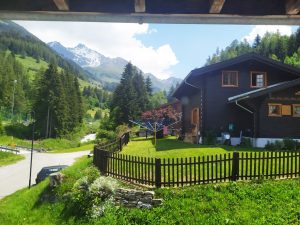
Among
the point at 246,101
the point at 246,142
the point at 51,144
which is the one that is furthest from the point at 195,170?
the point at 51,144

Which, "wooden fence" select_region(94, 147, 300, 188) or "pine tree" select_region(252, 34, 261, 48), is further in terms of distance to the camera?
"pine tree" select_region(252, 34, 261, 48)

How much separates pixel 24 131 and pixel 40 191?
76.9 meters

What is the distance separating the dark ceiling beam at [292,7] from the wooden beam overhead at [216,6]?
808 mm

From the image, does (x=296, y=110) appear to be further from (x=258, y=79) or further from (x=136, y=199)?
Result: (x=136, y=199)

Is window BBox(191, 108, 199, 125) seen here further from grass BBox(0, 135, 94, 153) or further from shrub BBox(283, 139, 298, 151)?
grass BBox(0, 135, 94, 153)

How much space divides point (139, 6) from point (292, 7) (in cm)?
177

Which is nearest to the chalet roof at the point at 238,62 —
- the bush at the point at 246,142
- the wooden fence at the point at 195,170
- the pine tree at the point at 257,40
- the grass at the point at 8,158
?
the bush at the point at 246,142

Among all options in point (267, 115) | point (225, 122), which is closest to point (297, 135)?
point (267, 115)

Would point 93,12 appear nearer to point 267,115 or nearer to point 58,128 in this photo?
point 267,115

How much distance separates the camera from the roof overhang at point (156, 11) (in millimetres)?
4496

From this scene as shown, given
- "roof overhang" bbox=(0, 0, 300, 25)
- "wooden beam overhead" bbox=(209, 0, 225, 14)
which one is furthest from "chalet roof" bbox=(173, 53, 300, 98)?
"wooden beam overhead" bbox=(209, 0, 225, 14)

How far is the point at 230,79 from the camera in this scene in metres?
28.2

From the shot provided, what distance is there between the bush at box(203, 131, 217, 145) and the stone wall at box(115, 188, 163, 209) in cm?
1395

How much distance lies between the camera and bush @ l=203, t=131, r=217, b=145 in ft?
88.3
